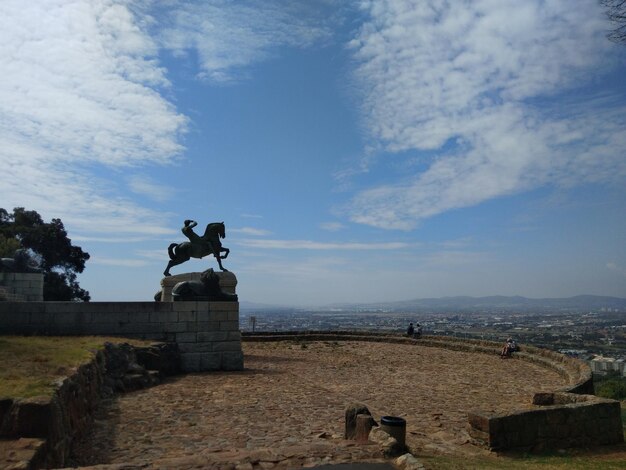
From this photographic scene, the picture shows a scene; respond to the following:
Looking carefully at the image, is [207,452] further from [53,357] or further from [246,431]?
[53,357]

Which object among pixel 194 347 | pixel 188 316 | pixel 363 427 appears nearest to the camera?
pixel 363 427

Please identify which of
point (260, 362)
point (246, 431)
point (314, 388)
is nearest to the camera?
point (246, 431)

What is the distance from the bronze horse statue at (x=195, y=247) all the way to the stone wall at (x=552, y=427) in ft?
46.3

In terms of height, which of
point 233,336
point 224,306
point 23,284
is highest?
point 23,284

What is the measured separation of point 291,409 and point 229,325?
6274 millimetres

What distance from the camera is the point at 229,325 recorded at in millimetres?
14969

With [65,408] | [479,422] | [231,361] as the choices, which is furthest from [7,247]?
[479,422]

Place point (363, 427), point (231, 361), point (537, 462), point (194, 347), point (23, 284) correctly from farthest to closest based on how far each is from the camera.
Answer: point (23, 284), point (231, 361), point (194, 347), point (363, 427), point (537, 462)

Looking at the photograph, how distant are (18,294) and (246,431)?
1527 cm

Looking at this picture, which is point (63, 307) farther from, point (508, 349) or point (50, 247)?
point (50, 247)

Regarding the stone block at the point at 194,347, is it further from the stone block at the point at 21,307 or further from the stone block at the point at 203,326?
the stone block at the point at 21,307

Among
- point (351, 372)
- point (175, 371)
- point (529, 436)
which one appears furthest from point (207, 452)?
point (351, 372)

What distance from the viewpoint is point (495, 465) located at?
231 inches

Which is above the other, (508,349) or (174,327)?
(174,327)
